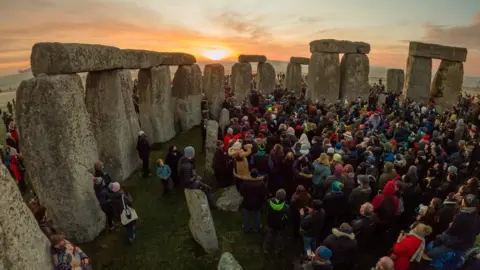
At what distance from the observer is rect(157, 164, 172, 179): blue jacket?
28.1 feet

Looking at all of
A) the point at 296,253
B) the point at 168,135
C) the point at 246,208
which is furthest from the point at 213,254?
the point at 168,135

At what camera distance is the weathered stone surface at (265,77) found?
82.5 feet

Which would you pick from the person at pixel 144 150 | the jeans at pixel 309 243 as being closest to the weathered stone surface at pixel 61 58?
the person at pixel 144 150

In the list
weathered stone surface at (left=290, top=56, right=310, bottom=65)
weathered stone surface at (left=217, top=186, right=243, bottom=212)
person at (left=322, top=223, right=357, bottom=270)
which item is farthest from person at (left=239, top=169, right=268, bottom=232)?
weathered stone surface at (left=290, top=56, right=310, bottom=65)

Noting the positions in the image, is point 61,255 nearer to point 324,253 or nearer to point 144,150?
point 324,253

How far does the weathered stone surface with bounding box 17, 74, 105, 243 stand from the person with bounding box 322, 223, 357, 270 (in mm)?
5077

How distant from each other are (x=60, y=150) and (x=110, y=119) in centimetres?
298

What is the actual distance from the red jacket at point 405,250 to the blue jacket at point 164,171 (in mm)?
5640

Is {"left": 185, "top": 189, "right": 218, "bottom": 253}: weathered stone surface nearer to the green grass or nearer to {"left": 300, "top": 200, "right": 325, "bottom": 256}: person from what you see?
the green grass

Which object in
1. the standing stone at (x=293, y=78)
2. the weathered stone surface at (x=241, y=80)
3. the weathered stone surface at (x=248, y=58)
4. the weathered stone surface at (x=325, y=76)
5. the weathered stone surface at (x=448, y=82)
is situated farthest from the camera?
the standing stone at (x=293, y=78)

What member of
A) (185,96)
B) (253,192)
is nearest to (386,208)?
(253,192)

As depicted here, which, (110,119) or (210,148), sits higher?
(110,119)

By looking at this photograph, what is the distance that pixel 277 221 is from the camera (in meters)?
6.25

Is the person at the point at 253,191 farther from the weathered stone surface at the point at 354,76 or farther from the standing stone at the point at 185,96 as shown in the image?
the weathered stone surface at the point at 354,76
